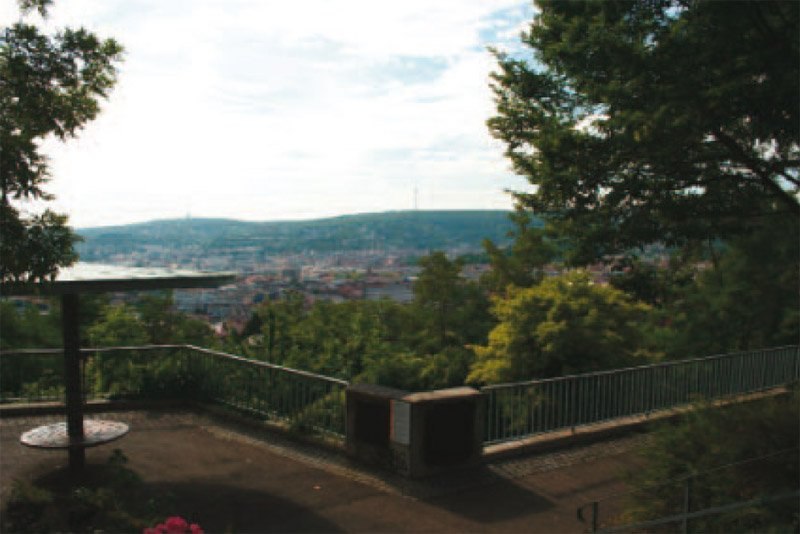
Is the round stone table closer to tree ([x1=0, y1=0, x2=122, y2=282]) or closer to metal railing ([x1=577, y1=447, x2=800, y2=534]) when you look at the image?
tree ([x1=0, y1=0, x2=122, y2=282])

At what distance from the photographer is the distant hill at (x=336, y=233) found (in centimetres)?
4519

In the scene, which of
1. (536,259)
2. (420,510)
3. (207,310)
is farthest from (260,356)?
(207,310)

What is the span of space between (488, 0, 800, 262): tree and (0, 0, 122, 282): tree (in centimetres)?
523

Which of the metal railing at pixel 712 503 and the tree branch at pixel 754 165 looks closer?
the metal railing at pixel 712 503

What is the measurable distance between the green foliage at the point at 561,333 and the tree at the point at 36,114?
8.63 m

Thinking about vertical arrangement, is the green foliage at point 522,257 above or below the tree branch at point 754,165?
below

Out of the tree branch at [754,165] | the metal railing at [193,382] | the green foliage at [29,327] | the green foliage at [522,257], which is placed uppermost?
the tree branch at [754,165]

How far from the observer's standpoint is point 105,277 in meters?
6.77

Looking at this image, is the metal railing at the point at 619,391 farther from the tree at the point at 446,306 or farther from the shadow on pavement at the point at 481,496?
the tree at the point at 446,306

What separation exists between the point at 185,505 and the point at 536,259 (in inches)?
608

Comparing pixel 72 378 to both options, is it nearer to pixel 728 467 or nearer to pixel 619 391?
pixel 728 467

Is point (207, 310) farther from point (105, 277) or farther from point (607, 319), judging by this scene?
point (105, 277)

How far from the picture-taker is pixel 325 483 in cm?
750

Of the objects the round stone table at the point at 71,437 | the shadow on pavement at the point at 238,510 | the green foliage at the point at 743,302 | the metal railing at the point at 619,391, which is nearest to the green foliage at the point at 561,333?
the metal railing at the point at 619,391
